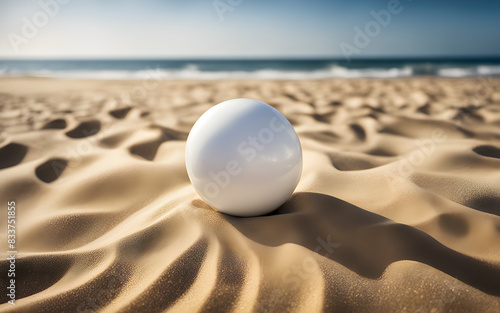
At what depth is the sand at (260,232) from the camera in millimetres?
1471

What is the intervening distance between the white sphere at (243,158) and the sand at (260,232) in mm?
135

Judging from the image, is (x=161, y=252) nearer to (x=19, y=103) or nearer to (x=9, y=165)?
(x=9, y=165)

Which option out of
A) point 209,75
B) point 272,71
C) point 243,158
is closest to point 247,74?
point 209,75

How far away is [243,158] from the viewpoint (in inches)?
70.1

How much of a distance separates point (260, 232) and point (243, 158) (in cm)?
41

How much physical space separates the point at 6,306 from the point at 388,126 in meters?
3.79

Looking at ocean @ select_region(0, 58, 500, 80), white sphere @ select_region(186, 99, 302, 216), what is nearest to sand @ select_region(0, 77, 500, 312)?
white sphere @ select_region(186, 99, 302, 216)

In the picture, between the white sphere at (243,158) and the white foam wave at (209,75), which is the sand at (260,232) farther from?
the white foam wave at (209,75)

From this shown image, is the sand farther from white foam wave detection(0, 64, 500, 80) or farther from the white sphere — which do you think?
white foam wave detection(0, 64, 500, 80)

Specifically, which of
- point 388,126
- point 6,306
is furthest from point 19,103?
point 388,126

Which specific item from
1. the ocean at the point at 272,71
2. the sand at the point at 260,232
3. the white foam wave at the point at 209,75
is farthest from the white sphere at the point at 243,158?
the ocean at the point at 272,71

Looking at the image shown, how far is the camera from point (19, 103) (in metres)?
5.77

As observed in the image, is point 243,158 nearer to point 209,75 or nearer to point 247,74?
point 209,75

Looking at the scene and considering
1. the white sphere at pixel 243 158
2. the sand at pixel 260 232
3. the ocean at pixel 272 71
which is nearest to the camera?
the sand at pixel 260 232
